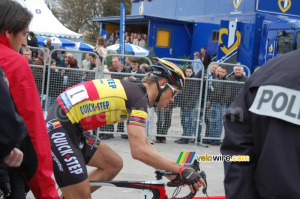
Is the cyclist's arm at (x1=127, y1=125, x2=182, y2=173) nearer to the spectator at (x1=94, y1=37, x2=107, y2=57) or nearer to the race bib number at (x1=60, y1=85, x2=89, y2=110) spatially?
the race bib number at (x1=60, y1=85, x2=89, y2=110)

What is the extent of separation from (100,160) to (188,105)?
6.21m

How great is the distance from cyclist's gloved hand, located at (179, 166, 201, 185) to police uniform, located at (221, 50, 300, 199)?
4.55ft

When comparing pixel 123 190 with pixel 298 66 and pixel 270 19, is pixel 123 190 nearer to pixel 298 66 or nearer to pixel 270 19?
pixel 298 66

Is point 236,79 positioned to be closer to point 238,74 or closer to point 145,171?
point 238,74

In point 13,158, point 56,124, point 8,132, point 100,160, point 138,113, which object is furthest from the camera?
point 100,160

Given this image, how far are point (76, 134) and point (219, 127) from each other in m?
7.05

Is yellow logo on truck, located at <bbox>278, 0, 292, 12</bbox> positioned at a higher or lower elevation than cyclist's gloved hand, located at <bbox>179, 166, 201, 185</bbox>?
higher

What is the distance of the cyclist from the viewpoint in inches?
145

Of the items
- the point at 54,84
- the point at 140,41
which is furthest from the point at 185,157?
the point at 140,41

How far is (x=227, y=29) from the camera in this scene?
17859 millimetres

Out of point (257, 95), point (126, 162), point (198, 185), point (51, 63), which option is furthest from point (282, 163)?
point (51, 63)

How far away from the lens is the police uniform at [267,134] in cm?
197

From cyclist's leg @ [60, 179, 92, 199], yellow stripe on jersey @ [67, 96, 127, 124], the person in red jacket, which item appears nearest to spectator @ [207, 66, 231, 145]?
yellow stripe on jersey @ [67, 96, 127, 124]

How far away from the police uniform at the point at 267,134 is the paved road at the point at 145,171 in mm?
4038
